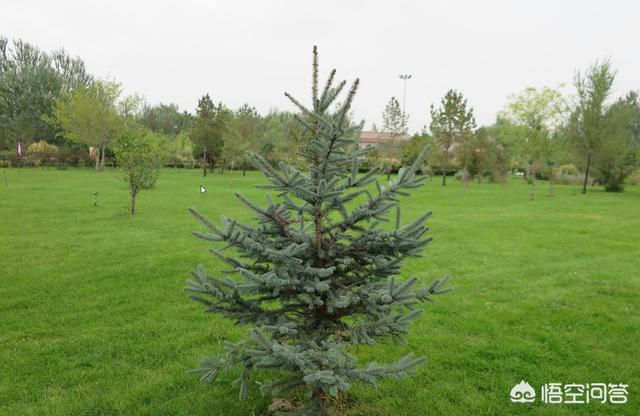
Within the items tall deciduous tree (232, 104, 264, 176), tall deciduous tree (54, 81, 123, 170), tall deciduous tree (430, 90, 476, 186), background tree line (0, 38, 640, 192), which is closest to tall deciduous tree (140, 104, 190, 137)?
background tree line (0, 38, 640, 192)

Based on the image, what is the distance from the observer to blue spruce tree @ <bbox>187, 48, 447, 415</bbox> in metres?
3.39

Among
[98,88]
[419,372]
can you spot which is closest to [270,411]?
[419,372]

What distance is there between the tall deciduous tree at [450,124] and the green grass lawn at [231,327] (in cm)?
2502

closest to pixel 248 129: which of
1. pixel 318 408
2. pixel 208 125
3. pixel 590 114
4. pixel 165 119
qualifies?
pixel 208 125

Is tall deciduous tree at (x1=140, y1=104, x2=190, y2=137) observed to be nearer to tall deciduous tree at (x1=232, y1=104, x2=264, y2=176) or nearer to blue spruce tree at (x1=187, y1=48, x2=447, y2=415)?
tall deciduous tree at (x1=232, y1=104, x2=264, y2=176)

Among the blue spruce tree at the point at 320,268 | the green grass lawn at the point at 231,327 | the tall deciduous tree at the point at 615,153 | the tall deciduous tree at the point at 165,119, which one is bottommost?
the green grass lawn at the point at 231,327

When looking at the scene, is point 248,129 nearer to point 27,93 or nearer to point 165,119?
point 27,93

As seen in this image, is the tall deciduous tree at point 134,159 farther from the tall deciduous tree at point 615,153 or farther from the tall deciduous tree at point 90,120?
the tall deciduous tree at point 615,153

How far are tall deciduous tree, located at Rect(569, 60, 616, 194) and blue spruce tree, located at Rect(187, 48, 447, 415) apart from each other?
35139 mm

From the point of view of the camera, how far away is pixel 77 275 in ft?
28.4

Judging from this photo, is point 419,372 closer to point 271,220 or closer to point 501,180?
point 271,220

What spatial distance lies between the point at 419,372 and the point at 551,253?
8134mm

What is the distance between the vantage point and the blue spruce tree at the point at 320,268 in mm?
3389

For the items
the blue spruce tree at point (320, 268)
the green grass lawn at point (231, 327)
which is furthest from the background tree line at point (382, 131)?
the blue spruce tree at point (320, 268)
